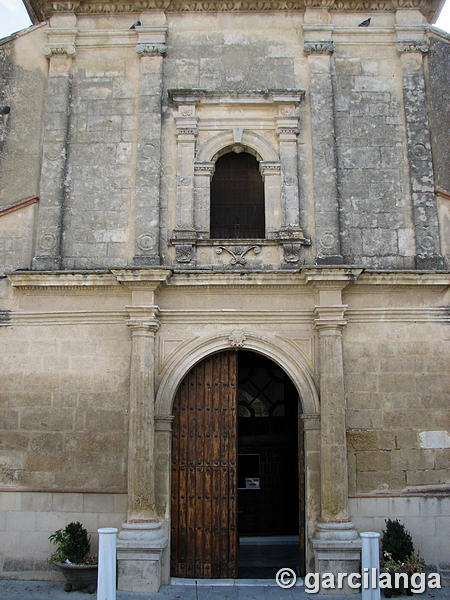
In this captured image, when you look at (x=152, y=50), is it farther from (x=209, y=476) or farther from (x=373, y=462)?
(x=373, y=462)

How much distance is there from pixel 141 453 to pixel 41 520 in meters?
1.71

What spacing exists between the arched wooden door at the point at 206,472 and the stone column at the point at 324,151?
7.23ft

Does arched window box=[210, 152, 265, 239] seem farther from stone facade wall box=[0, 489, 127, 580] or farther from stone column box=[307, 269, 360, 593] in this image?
stone facade wall box=[0, 489, 127, 580]

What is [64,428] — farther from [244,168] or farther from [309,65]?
[309,65]

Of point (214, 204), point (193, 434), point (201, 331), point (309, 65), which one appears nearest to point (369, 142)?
point (309, 65)

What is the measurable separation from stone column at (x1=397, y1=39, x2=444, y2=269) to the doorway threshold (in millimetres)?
4994

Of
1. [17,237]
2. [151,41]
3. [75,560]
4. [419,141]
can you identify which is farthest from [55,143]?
[75,560]

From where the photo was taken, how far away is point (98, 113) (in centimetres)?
936

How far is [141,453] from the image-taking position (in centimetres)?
802

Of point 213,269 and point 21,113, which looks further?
point 21,113

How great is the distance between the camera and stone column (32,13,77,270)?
28.9 ft

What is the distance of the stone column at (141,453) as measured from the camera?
762 cm

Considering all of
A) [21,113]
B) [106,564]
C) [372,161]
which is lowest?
[106,564]

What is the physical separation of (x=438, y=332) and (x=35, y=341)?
5.95 metres
